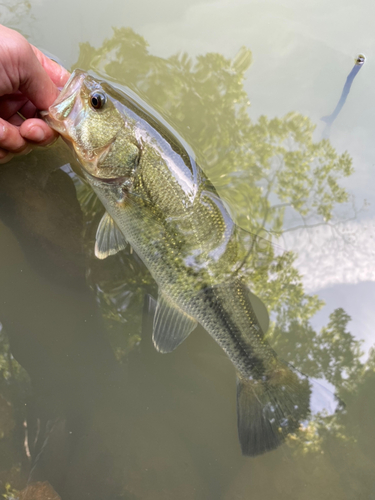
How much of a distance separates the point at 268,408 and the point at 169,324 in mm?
896

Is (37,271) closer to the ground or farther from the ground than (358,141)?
closer to the ground

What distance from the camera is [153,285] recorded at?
2512mm

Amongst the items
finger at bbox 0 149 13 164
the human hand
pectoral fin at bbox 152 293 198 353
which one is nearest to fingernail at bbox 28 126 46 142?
the human hand

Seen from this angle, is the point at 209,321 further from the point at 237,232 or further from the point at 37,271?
the point at 37,271

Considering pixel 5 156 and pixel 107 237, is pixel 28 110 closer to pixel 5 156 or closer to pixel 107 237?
pixel 5 156

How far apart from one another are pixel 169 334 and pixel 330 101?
2.12 m

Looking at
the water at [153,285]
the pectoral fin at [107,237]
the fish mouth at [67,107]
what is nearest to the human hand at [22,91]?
the fish mouth at [67,107]

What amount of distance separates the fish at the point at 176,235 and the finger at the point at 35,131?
7cm

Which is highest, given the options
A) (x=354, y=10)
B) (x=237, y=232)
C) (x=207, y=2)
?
(x=354, y=10)

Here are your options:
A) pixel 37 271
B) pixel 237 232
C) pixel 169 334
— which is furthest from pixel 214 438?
pixel 37 271

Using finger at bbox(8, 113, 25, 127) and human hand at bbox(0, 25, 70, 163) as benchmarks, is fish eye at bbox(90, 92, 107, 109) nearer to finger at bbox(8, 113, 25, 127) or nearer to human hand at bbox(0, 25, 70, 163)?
A: human hand at bbox(0, 25, 70, 163)

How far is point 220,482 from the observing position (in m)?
2.45

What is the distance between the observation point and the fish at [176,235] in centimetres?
188

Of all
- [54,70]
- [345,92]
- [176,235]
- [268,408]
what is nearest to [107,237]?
[176,235]
